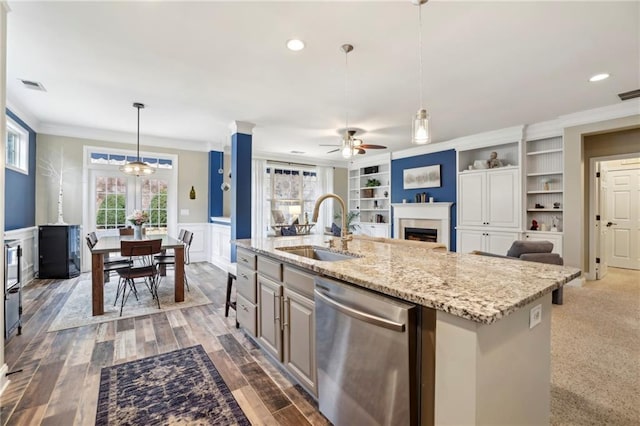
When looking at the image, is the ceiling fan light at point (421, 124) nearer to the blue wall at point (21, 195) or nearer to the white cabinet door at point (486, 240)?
the white cabinet door at point (486, 240)

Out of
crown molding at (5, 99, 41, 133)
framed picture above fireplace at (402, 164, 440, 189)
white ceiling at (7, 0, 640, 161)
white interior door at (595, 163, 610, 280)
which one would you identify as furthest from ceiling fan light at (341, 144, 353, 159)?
white interior door at (595, 163, 610, 280)

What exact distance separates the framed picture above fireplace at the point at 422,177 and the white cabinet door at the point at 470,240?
4.13 ft

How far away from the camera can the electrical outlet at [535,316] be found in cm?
126

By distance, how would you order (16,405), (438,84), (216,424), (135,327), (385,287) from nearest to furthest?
(385,287), (216,424), (16,405), (135,327), (438,84)

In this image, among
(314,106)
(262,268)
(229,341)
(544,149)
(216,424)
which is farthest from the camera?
(544,149)

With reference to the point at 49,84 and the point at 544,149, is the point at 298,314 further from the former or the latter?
the point at 544,149

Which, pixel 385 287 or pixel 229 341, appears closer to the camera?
pixel 385 287

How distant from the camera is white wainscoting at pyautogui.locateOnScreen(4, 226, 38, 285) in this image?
4.42m

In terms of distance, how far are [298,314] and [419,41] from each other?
2.44m

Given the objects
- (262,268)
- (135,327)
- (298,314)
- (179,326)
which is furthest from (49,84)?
(298,314)

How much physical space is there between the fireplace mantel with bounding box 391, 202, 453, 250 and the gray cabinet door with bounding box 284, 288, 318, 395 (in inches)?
203

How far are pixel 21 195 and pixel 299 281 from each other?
516 centimetres

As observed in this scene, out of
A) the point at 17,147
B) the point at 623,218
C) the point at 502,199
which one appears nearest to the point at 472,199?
the point at 502,199

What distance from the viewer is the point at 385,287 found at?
124 centimetres
